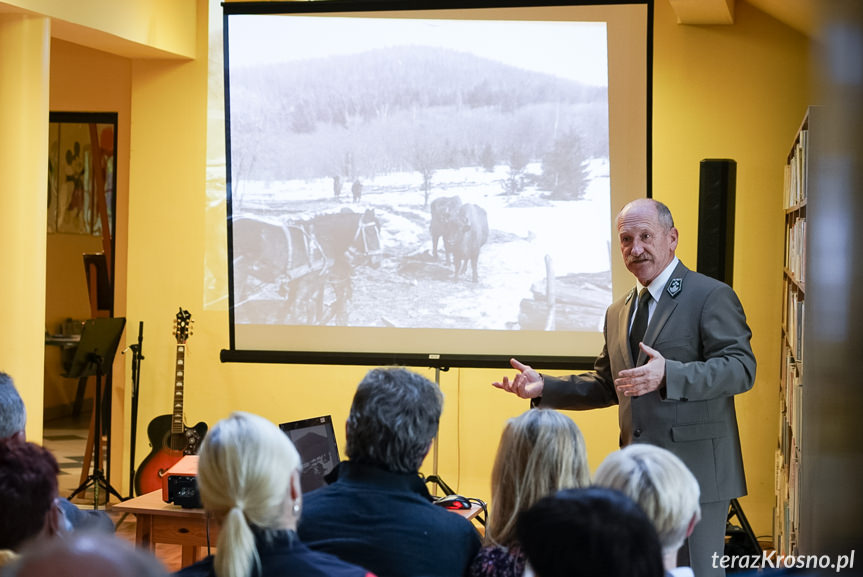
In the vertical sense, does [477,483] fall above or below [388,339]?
below

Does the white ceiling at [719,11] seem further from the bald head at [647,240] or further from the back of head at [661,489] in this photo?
the back of head at [661,489]

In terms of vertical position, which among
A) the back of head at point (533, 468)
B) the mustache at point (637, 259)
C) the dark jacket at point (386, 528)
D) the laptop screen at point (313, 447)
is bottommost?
the laptop screen at point (313, 447)

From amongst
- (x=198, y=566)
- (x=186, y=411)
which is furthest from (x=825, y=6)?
(x=186, y=411)

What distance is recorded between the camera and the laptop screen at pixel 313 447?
3.29 metres

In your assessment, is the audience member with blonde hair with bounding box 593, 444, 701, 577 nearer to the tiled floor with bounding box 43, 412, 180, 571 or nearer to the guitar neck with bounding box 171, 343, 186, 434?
the tiled floor with bounding box 43, 412, 180, 571

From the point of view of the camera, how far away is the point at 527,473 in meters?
1.99

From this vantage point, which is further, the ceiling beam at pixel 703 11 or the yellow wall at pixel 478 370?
the yellow wall at pixel 478 370

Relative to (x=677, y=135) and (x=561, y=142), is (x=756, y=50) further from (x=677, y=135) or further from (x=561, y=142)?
(x=561, y=142)

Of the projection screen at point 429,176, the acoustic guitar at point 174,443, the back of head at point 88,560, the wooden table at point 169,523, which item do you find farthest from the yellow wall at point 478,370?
the back of head at point 88,560

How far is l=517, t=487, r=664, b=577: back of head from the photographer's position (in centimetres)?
104

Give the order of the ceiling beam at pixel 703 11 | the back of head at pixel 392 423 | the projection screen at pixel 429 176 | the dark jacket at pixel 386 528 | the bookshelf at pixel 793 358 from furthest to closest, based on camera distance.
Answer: the ceiling beam at pixel 703 11, the projection screen at pixel 429 176, the bookshelf at pixel 793 358, the back of head at pixel 392 423, the dark jacket at pixel 386 528

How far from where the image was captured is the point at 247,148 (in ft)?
16.5

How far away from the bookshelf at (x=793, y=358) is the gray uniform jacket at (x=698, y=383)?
0.62m

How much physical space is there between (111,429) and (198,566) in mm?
4811
